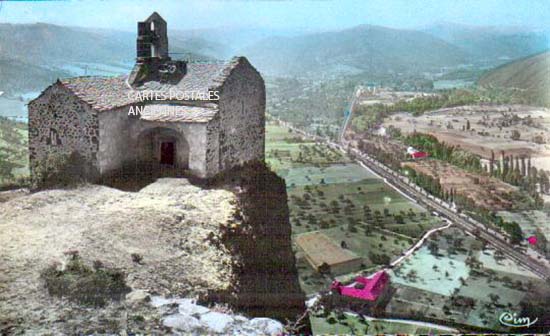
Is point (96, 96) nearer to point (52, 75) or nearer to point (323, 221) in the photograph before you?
point (52, 75)

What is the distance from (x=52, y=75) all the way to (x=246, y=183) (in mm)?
1858

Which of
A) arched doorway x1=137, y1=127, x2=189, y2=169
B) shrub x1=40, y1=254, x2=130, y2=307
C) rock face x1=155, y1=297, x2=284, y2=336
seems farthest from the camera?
arched doorway x1=137, y1=127, x2=189, y2=169

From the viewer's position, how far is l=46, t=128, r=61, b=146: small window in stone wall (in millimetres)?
4660

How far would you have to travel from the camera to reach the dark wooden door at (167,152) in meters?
4.78

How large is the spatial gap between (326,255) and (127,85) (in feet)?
7.14

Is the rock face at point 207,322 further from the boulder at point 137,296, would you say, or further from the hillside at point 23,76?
the hillside at point 23,76

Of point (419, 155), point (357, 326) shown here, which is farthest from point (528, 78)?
point (357, 326)

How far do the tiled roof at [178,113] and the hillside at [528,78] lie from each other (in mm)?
2587

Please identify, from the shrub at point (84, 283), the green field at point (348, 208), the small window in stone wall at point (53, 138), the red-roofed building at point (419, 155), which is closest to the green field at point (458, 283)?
the green field at point (348, 208)

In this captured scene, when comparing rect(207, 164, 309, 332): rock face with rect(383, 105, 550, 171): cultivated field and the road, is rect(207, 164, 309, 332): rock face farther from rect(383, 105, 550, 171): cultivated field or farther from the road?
rect(383, 105, 550, 171): cultivated field

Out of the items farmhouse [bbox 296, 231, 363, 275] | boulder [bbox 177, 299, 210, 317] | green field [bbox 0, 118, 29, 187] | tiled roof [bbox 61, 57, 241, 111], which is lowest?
boulder [bbox 177, 299, 210, 317]

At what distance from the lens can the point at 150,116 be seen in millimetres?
4715

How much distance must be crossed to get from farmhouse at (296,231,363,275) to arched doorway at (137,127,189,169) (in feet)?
3.96

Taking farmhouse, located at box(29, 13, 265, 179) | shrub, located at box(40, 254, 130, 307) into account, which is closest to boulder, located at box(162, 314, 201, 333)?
shrub, located at box(40, 254, 130, 307)
